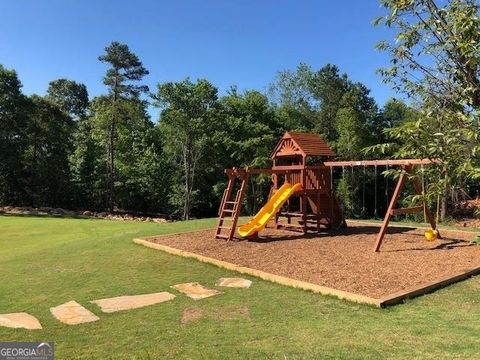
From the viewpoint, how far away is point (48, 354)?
12.9 feet

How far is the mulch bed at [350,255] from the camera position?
270 inches

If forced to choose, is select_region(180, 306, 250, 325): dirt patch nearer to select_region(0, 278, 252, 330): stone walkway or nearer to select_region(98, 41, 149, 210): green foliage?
select_region(0, 278, 252, 330): stone walkway

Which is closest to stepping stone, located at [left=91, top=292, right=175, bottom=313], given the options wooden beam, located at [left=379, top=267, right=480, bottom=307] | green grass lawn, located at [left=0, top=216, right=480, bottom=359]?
green grass lawn, located at [left=0, top=216, right=480, bottom=359]

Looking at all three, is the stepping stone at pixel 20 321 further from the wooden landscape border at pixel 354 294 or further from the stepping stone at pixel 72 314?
the wooden landscape border at pixel 354 294

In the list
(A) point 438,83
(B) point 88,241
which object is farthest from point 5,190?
(A) point 438,83

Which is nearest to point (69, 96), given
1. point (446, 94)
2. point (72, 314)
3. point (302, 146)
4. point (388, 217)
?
point (302, 146)

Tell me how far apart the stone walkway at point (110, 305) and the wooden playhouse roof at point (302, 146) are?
604 centimetres

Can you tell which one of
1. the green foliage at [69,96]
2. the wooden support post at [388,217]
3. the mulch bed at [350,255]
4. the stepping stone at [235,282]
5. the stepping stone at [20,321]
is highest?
the green foliage at [69,96]

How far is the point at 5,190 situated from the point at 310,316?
29.8m

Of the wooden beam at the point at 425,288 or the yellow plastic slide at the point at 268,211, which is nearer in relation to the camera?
the wooden beam at the point at 425,288

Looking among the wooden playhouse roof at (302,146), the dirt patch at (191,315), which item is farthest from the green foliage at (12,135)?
the dirt patch at (191,315)

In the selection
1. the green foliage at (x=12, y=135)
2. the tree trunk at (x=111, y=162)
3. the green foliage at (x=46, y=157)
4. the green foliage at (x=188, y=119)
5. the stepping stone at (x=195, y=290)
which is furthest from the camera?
the tree trunk at (x=111, y=162)

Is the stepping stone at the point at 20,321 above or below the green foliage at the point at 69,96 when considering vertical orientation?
below

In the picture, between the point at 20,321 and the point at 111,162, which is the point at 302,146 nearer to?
the point at 20,321
